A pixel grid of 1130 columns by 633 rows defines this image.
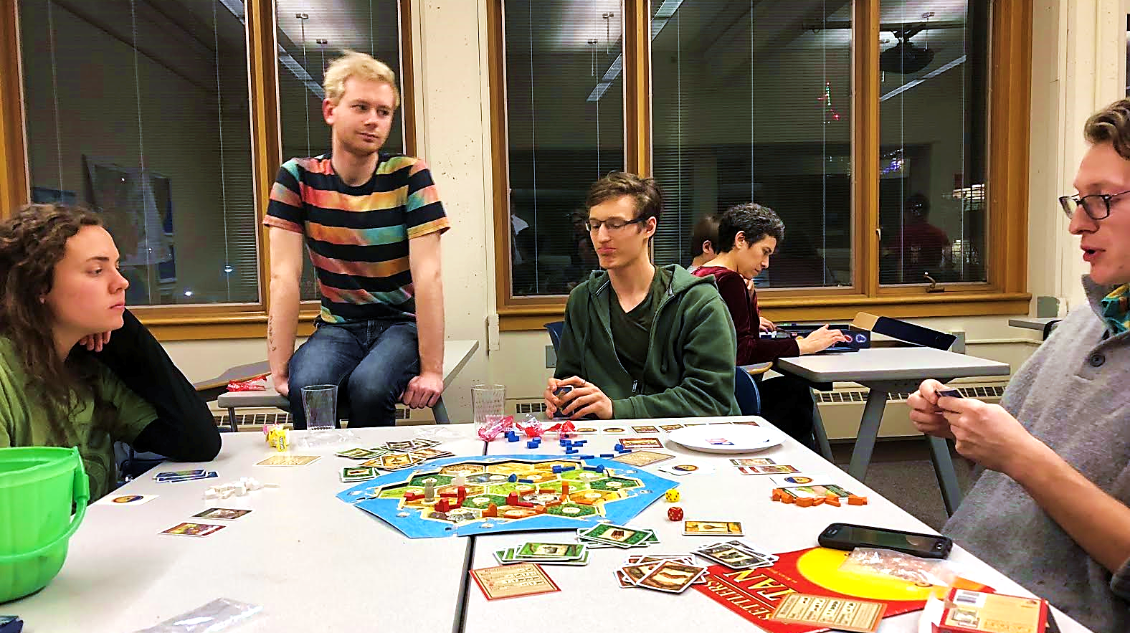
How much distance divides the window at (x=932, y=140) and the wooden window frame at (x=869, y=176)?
0.08 meters

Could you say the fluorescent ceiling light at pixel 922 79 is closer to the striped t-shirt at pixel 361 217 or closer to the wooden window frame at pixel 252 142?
the wooden window frame at pixel 252 142

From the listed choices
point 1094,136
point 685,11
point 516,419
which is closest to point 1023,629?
point 1094,136

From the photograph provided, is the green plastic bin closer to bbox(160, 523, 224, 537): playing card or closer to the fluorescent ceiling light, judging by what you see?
bbox(160, 523, 224, 537): playing card

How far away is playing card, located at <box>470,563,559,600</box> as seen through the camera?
872 millimetres

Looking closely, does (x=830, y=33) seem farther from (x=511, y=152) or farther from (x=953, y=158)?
(x=511, y=152)

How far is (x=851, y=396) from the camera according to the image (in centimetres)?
443

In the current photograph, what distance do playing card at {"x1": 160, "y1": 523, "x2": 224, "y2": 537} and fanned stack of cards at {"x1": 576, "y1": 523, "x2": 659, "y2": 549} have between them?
1.67ft

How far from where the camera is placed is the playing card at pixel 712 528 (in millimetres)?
1037

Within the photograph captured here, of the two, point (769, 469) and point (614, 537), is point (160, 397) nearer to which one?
point (614, 537)

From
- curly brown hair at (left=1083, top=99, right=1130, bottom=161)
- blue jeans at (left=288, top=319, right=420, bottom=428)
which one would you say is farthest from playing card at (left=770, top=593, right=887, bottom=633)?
blue jeans at (left=288, top=319, right=420, bottom=428)

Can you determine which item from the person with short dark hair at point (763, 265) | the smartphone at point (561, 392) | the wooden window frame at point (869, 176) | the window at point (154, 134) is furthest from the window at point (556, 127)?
the smartphone at point (561, 392)

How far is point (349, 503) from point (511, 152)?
3.43 metres

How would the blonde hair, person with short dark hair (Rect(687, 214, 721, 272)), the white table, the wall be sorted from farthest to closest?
1. the wall
2. person with short dark hair (Rect(687, 214, 721, 272))
3. the white table
4. the blonde hair

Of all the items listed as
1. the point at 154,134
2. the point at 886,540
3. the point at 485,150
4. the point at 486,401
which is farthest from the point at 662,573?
the point at 154,134
